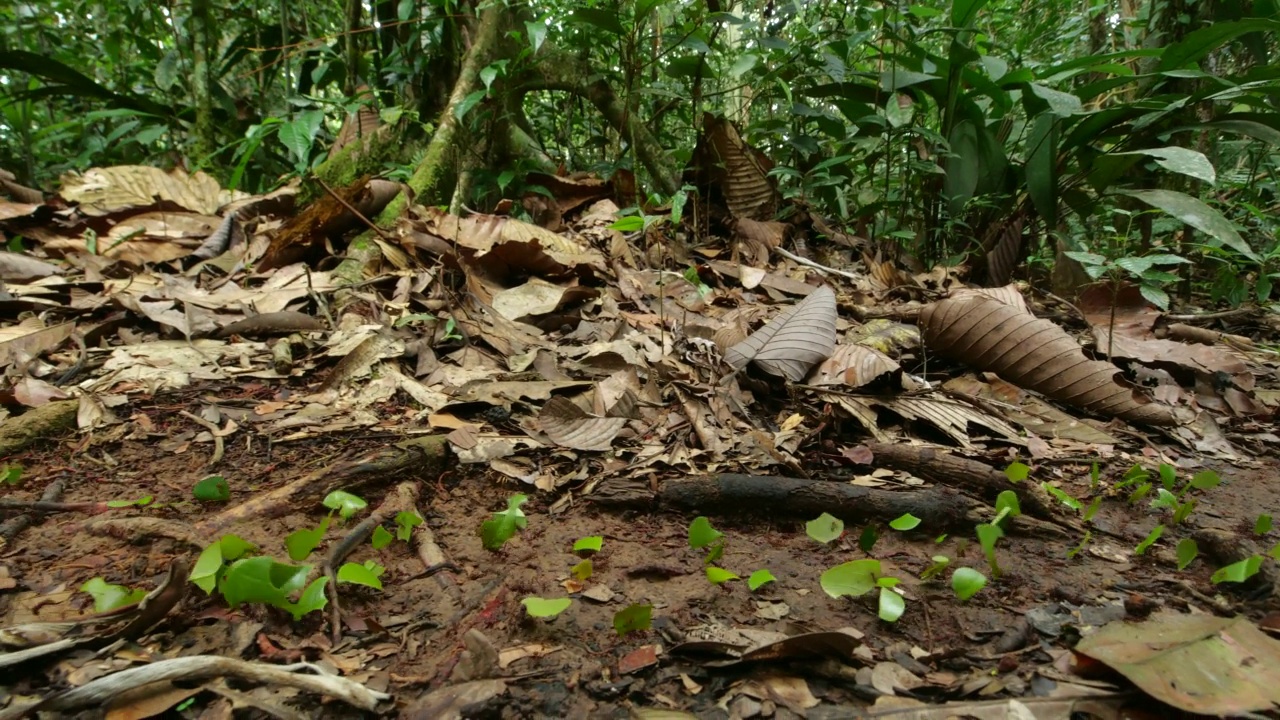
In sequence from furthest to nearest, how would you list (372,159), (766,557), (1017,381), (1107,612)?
(372,159) → (1017,381) → (766,557) → (1107,612)

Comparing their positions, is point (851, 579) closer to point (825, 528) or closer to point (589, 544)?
point (825, 528)

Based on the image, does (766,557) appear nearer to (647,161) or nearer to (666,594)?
(666,594)

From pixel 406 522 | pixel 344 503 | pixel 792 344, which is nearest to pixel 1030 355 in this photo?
pixel 792 344

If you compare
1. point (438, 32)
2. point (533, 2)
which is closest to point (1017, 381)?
point (533, 2)

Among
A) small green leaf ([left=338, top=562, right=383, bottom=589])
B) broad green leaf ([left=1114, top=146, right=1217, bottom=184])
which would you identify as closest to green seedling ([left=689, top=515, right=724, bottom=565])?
small green leaf ([left=338, top=562, right=383, bottom=589])

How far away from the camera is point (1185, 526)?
1.54m

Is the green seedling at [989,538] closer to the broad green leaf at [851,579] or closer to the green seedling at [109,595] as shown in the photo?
the broad green leaf at [851,579]

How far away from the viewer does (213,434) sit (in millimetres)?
1813

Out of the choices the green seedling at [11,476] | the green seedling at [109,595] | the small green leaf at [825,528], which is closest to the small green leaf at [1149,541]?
the small green leaf at [825,528]

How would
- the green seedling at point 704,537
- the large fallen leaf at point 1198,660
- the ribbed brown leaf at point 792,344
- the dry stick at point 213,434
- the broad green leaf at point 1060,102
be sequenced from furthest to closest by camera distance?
the broad green leaf at point 1060,102, the ribbed brown leaf at point 792,344, the dry stick at point 213,434, the green seedling at point 704,537, the large fallen leaf at point 1198,660

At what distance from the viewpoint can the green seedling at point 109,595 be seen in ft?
3.70

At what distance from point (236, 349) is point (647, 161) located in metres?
2.40

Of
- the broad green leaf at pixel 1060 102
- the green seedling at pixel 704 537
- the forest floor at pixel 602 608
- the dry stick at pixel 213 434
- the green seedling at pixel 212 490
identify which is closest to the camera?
the forest floor at pixel 602 608

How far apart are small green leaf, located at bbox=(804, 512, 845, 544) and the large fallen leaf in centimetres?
46
